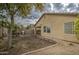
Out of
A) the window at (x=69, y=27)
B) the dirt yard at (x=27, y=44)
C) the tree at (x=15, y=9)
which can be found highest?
the tree at (x=15, y=9)

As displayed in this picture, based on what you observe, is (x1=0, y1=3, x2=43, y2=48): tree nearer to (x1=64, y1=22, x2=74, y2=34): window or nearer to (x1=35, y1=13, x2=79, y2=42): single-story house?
(x1=35, y1=13, x2=79, y2=42): single-story house

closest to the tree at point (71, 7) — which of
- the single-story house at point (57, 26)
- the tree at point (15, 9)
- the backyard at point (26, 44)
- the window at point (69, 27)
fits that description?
the single-story house at point (57, 26)

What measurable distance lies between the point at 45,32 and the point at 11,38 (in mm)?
392

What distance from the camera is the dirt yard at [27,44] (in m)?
1.92

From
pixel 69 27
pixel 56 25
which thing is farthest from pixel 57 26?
pixel 69 27

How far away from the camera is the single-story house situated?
75.0 inches

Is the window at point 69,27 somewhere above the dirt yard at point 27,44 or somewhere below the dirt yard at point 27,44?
above

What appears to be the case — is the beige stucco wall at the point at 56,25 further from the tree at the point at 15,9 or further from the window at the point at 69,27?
the tree at the point at 15,9

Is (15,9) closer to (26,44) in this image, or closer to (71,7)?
(26,44)

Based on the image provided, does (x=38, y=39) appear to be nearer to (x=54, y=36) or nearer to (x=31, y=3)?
(x=54, y=36)

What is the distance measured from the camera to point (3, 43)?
1.92 meters

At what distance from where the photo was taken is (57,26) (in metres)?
1.92

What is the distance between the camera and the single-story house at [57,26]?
1906mm
